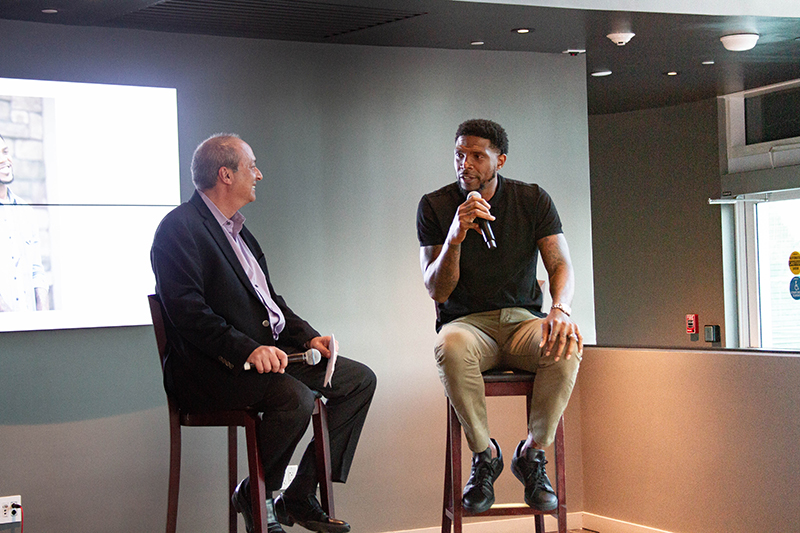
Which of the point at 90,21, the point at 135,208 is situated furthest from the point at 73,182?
the point at 90,21

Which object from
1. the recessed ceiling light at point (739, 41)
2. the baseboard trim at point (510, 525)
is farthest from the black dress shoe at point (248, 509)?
the recessed ceiling light at point (739, 41)

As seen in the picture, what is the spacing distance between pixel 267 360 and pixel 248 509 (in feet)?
1.57

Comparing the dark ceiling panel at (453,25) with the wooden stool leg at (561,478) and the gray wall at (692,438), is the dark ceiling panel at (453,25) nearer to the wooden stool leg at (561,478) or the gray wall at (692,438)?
the gray wall at (692,438)

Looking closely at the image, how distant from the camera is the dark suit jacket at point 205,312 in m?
2.64

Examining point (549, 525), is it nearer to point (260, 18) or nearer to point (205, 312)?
point (205, 312)

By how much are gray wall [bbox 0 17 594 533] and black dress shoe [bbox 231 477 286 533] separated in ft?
3.11

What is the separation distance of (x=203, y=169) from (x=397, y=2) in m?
1.00

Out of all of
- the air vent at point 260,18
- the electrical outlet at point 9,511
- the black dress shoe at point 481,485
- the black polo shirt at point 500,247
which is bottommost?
the electrical outlet at point 9,511

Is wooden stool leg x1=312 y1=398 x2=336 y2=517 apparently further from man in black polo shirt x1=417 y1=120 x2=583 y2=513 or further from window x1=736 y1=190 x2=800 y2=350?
window x1=736 y1=190 x2=800 y2=350

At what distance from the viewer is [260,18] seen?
11.3 ft

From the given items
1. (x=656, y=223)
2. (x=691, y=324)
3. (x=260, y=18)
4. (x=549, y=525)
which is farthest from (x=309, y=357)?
(x=656, y=223)

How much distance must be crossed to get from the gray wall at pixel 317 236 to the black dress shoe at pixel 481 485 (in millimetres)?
1131

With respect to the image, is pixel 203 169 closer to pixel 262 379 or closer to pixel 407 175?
pixel 262 379

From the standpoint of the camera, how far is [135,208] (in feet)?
11.6
